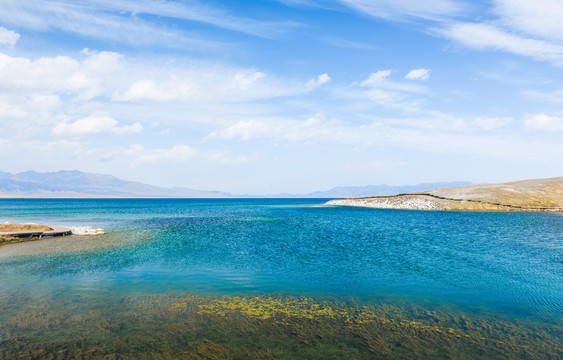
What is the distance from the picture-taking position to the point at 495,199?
323 ft

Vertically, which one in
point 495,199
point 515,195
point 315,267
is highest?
point 515,195

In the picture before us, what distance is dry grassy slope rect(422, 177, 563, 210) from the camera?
95.1 m

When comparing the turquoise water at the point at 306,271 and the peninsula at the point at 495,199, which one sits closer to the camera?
the turquoise water at the point at 306,271

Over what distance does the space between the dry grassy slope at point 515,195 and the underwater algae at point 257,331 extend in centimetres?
9268

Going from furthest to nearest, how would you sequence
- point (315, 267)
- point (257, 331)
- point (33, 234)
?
point (33, 234) → point (315, 267) → point (257, 331)

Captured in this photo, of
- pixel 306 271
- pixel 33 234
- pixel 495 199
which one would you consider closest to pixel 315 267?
pixel 306 271

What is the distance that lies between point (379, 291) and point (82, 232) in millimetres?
41221

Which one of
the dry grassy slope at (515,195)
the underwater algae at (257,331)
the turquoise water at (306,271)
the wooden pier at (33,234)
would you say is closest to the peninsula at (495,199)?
the dry grassy slope at (515,195)

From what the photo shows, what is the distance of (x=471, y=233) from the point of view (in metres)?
45.2

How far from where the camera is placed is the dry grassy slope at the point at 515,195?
95062mm

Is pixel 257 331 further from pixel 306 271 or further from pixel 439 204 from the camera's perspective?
pixel 439 204

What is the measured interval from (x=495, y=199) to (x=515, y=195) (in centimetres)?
763

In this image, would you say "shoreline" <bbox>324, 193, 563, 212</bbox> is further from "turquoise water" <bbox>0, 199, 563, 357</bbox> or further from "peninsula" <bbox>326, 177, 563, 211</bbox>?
"turquoise water" <bbox>0, 199, 563, 357</bbox>

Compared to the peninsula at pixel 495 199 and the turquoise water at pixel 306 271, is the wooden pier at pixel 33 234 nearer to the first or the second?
the turquoise water at pixel 306 271
